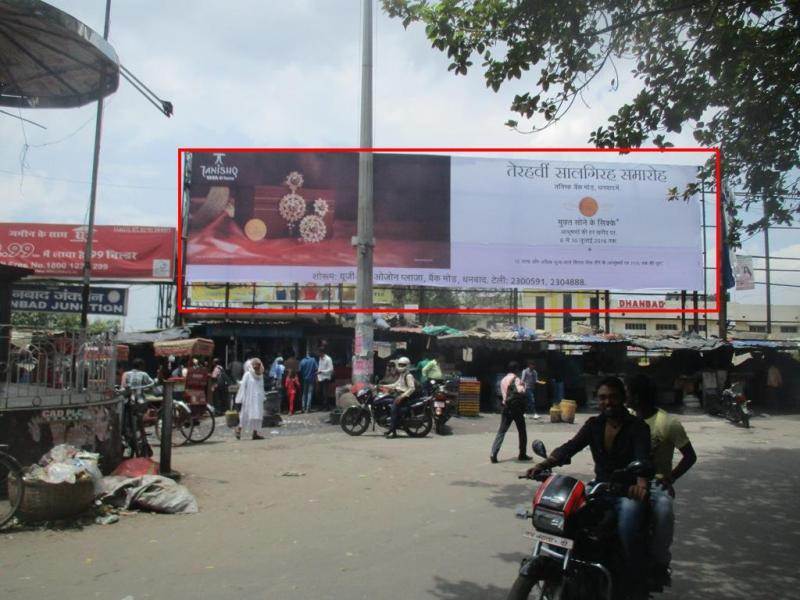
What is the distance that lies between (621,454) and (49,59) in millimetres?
8775

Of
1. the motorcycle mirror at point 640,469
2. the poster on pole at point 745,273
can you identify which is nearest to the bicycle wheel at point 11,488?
the motorcycle mirror at point 640,469

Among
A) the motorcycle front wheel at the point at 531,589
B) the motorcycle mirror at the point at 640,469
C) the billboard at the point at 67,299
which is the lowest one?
the motorcycle front wheel at the point at 531,589

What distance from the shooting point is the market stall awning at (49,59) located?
7.62 metres

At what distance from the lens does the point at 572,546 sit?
312cm

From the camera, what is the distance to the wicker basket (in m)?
5.87

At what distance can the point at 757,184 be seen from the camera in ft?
24.7

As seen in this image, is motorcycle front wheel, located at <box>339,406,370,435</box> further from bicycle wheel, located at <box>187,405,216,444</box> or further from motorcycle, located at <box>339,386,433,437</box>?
bicycle wheel, located at <box>187,405,216,444</box>

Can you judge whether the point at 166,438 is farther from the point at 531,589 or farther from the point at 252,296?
the point at 252,296

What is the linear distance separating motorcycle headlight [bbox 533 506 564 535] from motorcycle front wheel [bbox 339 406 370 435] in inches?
384

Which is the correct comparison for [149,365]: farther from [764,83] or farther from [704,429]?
[764,83]

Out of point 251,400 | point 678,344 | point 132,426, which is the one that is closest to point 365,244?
point 251,400

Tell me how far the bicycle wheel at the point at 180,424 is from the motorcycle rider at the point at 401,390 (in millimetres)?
3630

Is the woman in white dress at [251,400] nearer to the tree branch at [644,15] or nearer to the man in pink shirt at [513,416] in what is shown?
the man in pink shirt at [513,416]

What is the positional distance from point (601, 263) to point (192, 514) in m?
16.7
